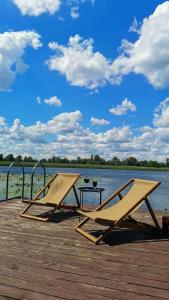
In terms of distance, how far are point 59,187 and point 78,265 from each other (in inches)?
136

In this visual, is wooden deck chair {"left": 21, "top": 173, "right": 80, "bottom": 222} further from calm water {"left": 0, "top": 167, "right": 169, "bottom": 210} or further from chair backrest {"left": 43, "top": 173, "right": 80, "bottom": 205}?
calm water {"left": 0, "top": 167, "right": 169, "bottom": 210}

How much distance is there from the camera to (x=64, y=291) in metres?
3.23

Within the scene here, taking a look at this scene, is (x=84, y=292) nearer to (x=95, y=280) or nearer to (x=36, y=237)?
(x=95, y=280)

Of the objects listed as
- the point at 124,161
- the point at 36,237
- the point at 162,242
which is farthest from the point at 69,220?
the point at 124,161

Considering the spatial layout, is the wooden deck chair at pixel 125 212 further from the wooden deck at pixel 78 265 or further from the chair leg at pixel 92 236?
the wooden deck at pixel 78 265

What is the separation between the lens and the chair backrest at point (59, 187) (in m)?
6.93

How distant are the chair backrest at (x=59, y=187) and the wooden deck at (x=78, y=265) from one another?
3.66ft

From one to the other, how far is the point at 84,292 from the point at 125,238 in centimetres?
215

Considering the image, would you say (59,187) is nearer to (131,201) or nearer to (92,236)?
(131,201)

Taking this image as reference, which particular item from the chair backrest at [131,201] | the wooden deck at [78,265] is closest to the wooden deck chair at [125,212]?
the chair backrest at [131,201]

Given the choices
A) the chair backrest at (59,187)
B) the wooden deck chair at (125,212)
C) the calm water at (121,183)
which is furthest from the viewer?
the calm water at (121,183)

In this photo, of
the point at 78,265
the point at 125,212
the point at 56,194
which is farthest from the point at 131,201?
the point at 56,194

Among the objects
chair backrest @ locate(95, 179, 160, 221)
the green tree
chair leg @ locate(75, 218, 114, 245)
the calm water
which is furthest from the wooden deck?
the green tree

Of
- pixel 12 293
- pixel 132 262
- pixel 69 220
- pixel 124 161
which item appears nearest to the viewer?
pixel 12 293
